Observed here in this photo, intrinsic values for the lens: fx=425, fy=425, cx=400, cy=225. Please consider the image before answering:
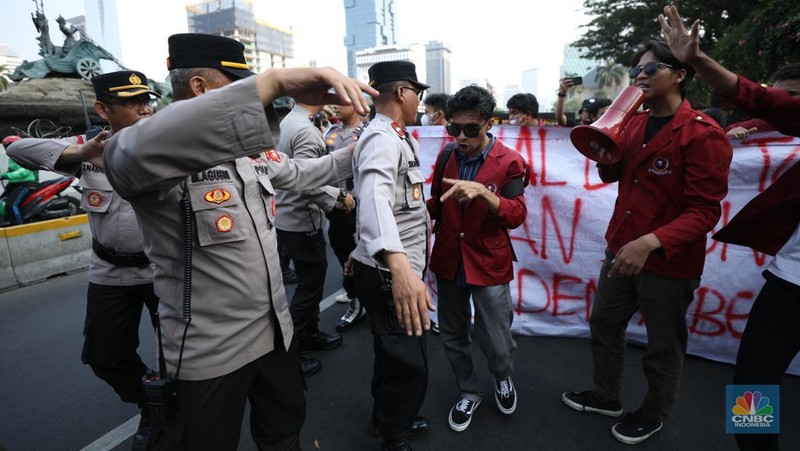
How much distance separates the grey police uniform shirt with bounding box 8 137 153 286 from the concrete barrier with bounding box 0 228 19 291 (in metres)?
3.78

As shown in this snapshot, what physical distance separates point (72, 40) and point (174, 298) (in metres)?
19.4

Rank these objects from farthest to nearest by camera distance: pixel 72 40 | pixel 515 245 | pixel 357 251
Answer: pixel 72 40, pixel 515 245, pixel 357 251

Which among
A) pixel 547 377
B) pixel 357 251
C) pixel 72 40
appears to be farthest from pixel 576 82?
pixel 72 40

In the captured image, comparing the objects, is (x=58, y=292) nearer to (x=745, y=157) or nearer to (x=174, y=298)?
(x=174, y=298)

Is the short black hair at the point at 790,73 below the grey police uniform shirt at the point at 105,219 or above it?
above

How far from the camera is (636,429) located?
2.31 metres

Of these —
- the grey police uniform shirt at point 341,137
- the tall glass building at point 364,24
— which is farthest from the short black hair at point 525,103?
the tall glass building at point 364,24

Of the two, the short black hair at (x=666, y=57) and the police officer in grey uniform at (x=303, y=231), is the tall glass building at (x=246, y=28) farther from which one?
the short black hair at (x=666, y=57)

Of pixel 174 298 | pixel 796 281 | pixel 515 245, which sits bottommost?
pixel 515 245

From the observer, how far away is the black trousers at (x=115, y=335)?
2.22 metres

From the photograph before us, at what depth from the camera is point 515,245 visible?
3.59 meters

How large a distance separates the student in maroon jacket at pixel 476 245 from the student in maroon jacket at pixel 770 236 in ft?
3.07

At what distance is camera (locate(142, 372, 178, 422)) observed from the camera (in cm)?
133

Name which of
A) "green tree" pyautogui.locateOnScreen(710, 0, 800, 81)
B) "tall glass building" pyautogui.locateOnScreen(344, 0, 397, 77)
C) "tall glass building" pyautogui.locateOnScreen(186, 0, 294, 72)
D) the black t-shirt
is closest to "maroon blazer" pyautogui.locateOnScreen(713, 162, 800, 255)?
the black t-shirt
